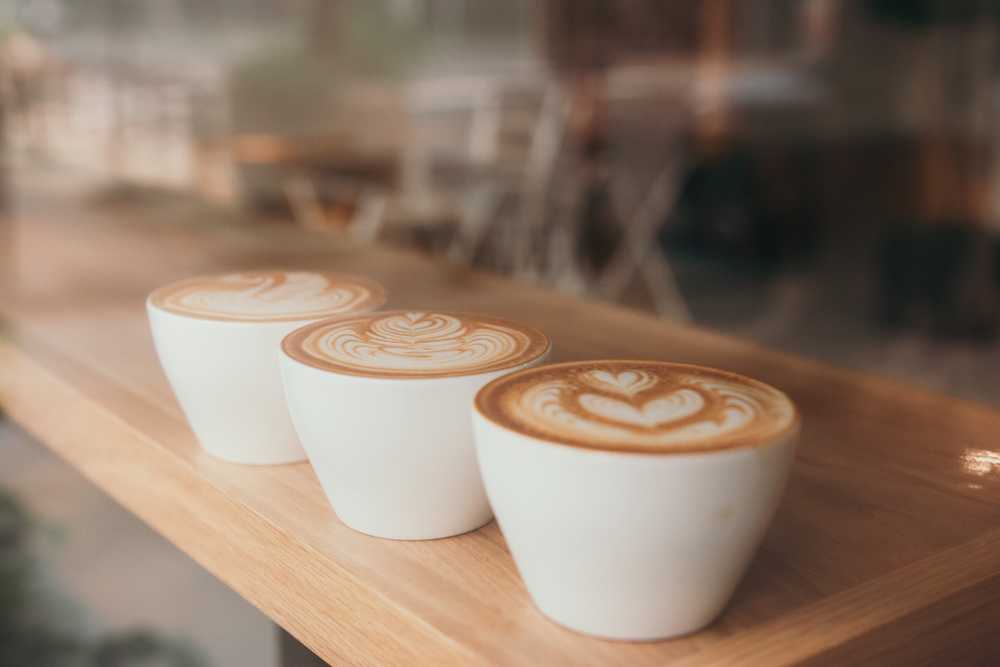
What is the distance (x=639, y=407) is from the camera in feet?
1.13

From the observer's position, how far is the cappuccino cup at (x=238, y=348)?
0.46m

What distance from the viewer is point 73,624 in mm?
835

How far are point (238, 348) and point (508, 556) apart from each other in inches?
6.0

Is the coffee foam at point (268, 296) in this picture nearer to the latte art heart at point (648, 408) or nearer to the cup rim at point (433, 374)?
the cup rim at point (433, 374)

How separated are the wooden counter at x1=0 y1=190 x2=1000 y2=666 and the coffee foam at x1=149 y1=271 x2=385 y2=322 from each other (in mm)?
79

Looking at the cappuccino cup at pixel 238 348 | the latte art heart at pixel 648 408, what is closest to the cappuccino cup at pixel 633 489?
the latte art heart at pixel 648 408

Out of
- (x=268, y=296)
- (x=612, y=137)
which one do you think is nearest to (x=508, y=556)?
(x=268, y=296)

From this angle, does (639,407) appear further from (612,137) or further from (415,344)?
(612,137)

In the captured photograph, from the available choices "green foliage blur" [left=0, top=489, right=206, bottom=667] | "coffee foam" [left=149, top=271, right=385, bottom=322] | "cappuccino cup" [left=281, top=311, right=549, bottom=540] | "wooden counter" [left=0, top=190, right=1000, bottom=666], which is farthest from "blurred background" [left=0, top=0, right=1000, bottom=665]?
"cappuccino cup" [left=281, top=311, right=549, bottom=540]

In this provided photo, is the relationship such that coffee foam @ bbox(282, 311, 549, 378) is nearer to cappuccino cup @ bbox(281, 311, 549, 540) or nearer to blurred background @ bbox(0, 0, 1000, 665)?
cappuccino cup @ bbox(281, 311, 549, 540)

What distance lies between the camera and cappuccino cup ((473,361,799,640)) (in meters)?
0.31

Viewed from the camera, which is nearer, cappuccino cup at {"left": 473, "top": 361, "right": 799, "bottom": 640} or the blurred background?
cappuccino cup at {"left": 473, "top": 361, "right": 799, "bottom": 640}

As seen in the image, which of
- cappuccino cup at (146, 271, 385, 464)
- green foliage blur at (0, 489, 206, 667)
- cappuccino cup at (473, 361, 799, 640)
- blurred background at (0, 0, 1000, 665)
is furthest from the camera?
blurred background at (0, 0, 1000, 665)

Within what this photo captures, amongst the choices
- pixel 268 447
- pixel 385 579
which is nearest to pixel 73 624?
pixel 268 447
